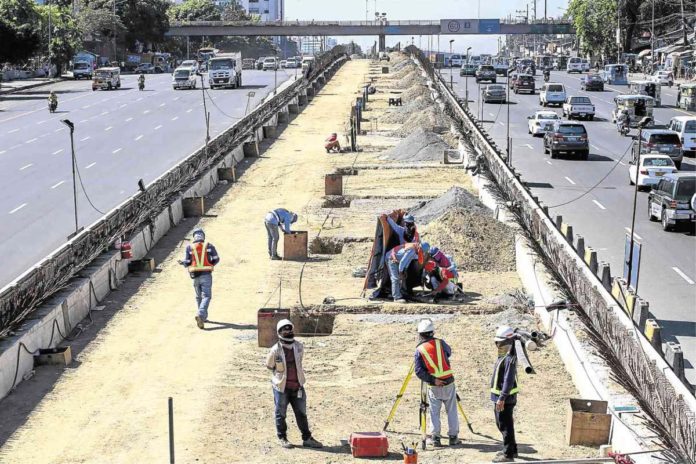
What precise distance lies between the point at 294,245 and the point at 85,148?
2594cm

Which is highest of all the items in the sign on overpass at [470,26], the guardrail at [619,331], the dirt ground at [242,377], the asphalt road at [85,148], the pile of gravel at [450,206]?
the sign on overpass at [470,26]

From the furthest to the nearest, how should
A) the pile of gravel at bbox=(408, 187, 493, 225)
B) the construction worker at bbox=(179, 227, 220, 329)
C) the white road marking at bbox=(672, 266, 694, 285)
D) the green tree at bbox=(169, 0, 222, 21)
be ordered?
the green tree at bbox=(169, 0, 222, 21), the pile of gravel at bbox=(408, 187, 493, 225), the white road marking at bbox=(672, 266, 694, 285), the construction worker at bbox=(179, 227, 220, 329)

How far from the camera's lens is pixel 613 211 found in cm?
3444

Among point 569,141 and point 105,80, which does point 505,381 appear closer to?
point 569,141

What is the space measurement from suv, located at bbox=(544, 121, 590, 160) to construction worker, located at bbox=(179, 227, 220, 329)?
97.6ft

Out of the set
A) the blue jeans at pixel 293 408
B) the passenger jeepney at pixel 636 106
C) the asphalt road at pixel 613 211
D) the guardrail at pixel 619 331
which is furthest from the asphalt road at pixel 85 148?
the passenger jeepney at pixel 636 106

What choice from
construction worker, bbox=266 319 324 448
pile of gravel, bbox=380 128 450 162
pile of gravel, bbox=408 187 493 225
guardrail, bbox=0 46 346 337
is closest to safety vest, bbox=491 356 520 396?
construction worker, bbox=266 319 324 448

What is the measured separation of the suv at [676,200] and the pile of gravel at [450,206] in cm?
534

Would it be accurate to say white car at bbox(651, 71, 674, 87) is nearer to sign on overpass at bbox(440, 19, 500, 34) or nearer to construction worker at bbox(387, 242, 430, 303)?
sign on overpass at bbox(440, 19, 500, 34)

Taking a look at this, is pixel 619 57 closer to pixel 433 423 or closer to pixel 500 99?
pixel 500 99

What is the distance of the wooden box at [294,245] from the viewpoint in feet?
83.9

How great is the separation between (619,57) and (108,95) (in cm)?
6939

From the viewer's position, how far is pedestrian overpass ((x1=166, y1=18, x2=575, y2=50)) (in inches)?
6540

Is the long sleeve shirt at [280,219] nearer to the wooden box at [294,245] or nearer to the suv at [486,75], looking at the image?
the wooden box at [294,245]
